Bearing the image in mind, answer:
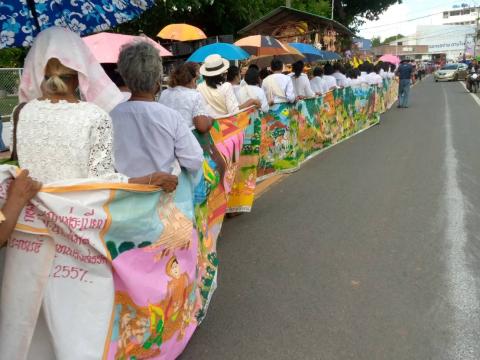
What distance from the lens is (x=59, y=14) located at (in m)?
3.46

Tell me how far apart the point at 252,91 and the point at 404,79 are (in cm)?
1461

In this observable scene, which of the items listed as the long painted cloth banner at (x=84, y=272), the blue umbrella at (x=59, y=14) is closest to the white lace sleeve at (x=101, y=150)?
the long painted cloth banner at (x=84, y=272)

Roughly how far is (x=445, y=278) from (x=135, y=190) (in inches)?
111

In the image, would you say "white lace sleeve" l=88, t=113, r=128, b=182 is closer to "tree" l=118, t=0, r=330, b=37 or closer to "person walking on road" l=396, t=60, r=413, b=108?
"tree" l=118, t=0, r=330, b=37

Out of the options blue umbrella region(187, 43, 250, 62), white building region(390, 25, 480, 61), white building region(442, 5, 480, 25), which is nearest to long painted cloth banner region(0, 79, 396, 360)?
blue umbrella region(187, 43, 250, 62)

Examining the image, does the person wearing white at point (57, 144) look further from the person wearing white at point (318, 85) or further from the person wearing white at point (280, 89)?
the person wearing white at point (318, 85)

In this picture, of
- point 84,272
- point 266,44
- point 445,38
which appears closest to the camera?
point 84,272

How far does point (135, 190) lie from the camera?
243 cm

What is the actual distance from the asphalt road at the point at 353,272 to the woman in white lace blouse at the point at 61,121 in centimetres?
143

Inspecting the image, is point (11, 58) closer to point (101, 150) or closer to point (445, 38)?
point (101, 150)

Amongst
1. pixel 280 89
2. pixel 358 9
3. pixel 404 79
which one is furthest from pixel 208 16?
pixel 358 9

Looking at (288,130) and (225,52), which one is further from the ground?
(225,52)

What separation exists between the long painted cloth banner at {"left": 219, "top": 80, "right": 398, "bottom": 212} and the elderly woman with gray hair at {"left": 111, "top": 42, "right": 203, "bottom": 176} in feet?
4.54

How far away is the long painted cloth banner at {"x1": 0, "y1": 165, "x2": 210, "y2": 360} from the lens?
7.11ft
